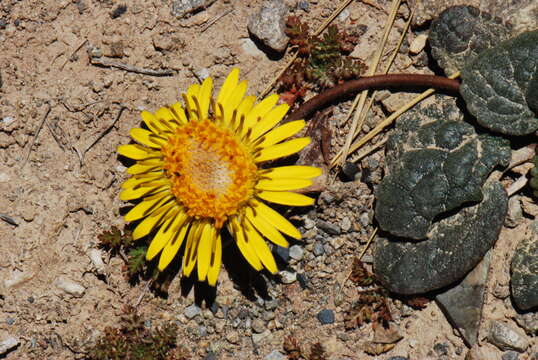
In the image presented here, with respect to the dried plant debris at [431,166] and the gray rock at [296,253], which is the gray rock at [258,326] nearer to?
the gray rock at [296,253]

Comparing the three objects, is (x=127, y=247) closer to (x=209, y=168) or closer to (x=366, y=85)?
(x=209, y=168)

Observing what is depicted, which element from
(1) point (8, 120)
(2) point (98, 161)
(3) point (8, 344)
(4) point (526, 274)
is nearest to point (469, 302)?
(4) point (526, 274)

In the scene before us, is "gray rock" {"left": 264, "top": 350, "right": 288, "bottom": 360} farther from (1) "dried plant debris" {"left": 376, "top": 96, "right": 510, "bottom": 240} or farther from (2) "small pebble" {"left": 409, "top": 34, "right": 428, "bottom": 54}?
(2) "small pebble" {"left": 409, "top": 34, "right": 428, "bottom": 54}

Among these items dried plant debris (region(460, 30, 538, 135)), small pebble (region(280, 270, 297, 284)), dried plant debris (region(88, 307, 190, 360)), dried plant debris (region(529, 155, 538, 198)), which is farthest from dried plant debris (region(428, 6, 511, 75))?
dried plant debris (region(88, 307, 190, 360))

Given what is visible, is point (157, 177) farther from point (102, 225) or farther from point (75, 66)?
point (75, 66)

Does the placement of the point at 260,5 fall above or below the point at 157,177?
above

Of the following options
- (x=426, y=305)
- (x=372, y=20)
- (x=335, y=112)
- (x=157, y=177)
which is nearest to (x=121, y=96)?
(x=157, y=177)

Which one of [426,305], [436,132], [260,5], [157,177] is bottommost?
[426,305]
